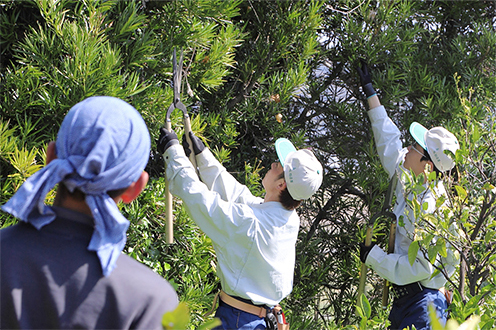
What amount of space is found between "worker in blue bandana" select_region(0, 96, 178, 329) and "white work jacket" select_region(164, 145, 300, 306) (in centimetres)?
113

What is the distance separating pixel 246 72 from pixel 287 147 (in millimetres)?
975

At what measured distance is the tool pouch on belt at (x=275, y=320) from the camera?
7.95ft

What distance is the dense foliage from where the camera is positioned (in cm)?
224

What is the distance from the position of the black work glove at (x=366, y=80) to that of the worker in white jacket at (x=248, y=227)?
1295mm

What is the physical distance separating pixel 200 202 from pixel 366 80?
81.4 inches

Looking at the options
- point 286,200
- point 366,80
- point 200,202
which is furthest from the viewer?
point 366,80

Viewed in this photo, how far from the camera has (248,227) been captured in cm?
229

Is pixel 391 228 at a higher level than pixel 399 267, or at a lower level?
higher

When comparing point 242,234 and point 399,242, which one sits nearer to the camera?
point 242,234

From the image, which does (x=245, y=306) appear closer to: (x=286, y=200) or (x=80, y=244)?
(x=286, y=200)

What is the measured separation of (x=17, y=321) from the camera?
1008 millimetres

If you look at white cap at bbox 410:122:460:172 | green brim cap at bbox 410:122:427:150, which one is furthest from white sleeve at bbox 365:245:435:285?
green brim cap at bbox 410:122:427:150

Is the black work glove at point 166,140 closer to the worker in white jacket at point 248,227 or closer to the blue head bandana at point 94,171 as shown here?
the worker in white jacket at point 248,227

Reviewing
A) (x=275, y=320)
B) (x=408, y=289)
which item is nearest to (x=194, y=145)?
(x=275, y=320)
